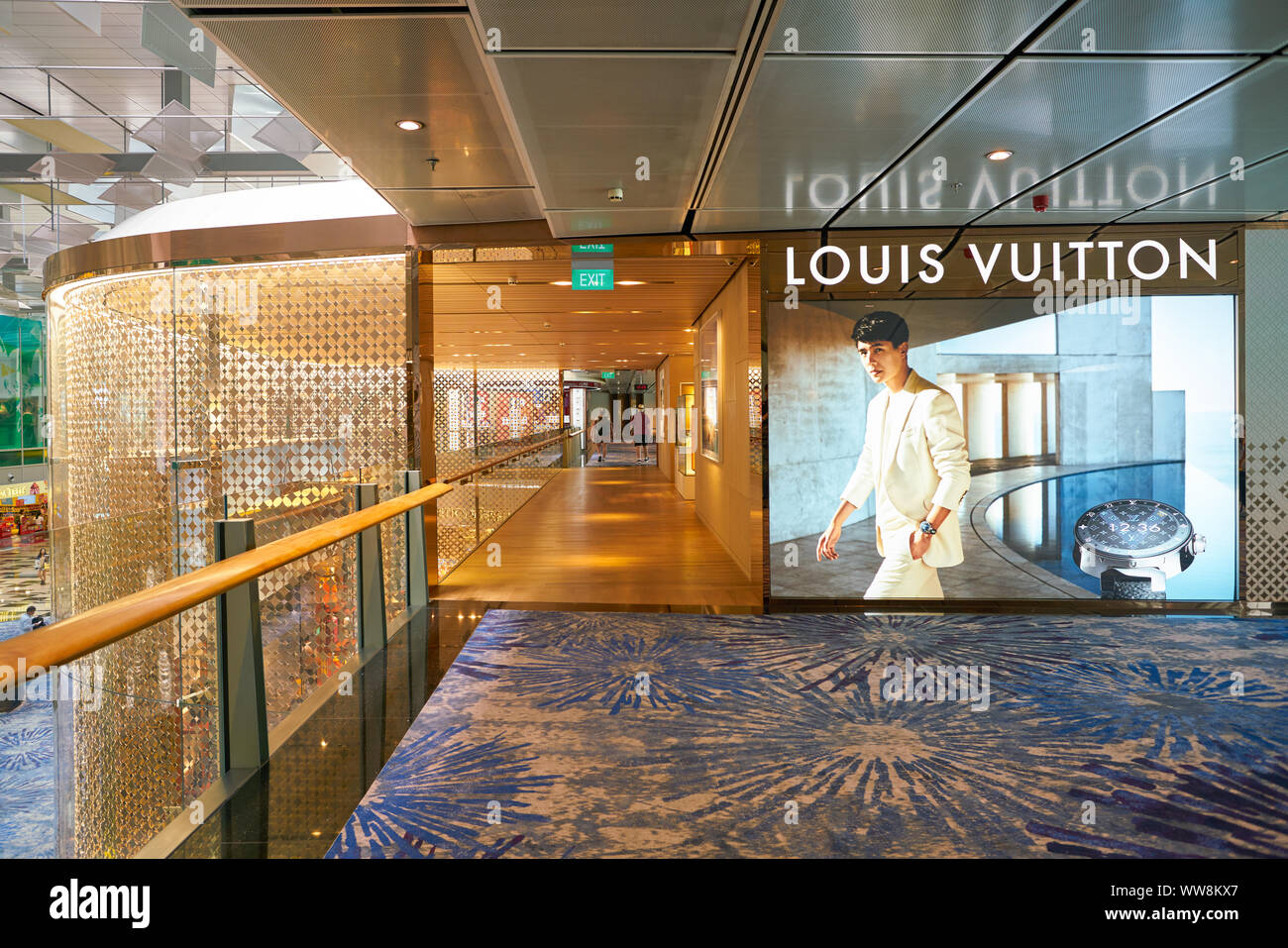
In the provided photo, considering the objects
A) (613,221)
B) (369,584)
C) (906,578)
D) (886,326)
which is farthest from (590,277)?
(906,578)

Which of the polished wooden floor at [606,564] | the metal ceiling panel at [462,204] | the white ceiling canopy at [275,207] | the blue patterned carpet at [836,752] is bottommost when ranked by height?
the blue patterned carpet at [836,752]

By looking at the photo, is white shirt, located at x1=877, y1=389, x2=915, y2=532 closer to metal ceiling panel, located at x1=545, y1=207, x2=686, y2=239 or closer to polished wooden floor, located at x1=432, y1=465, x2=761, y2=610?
polished wooden floor, located at x1=432, y1=465, x2=761, y2=610

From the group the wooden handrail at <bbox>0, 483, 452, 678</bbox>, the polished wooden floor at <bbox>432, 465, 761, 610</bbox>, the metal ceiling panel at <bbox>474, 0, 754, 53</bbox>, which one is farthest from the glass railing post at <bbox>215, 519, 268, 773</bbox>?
the polished wooden floor at <bbox>432, 465, 761, 610</bbox>

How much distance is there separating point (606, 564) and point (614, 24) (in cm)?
560

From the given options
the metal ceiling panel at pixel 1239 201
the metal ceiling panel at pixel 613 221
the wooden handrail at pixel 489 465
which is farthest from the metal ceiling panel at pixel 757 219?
the wooden handrail at pixel 489 465

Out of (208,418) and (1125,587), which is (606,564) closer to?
(208,418)

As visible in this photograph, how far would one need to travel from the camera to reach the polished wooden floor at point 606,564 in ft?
21.4

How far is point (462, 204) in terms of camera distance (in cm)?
557

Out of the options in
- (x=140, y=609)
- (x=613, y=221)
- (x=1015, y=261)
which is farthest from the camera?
(x=1015, y=261)

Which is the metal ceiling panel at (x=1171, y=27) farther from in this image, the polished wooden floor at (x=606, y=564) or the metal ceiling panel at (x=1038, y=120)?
the polished wooden floor at (x=606, y=564)

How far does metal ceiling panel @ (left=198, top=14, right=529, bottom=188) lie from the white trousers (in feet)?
11.7

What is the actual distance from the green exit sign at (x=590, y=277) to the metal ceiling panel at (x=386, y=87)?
1236 millimetres
